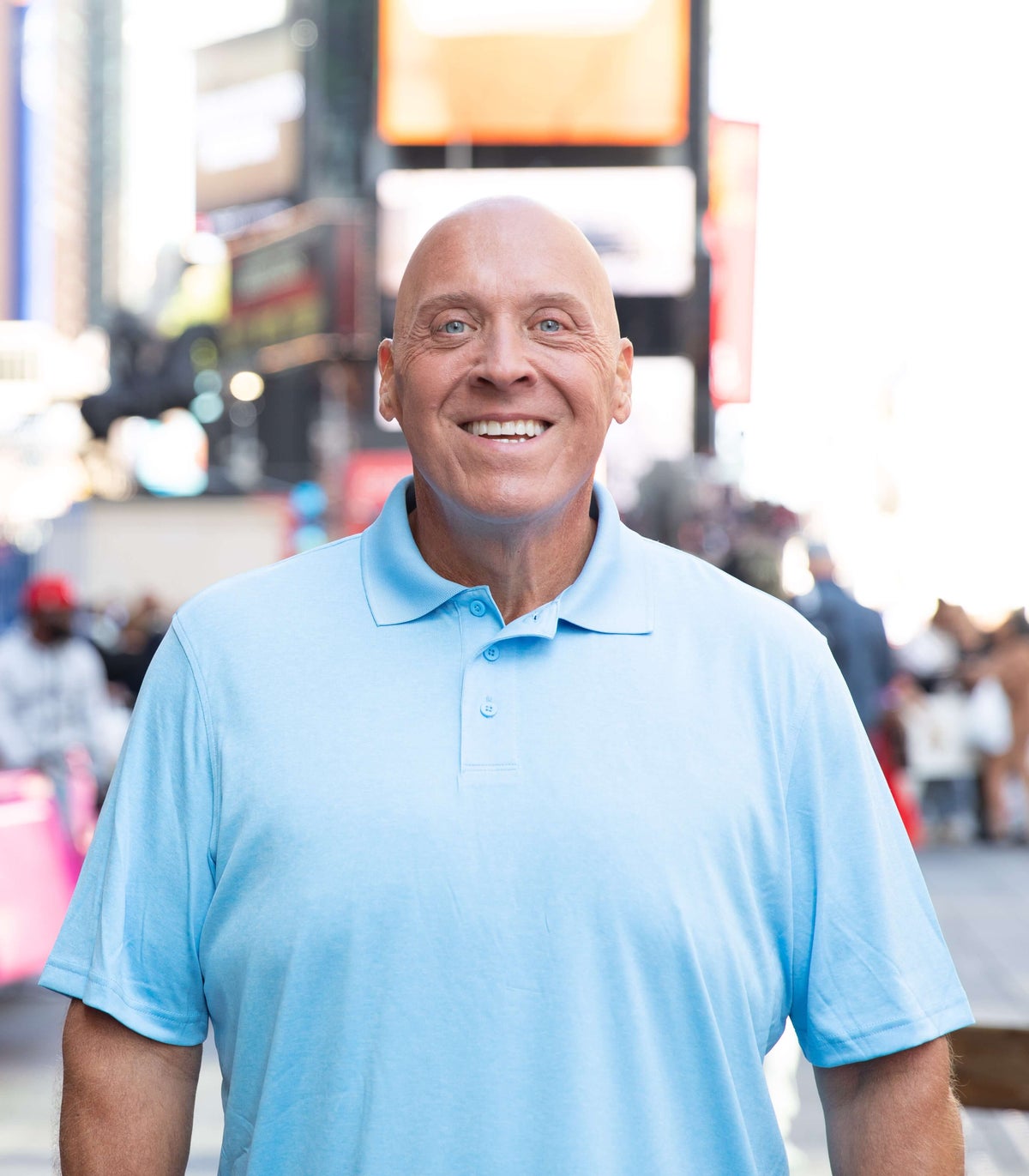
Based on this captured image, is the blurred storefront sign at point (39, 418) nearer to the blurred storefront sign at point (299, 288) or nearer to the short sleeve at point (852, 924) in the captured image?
the blurred storefront sign at point (299, 288)

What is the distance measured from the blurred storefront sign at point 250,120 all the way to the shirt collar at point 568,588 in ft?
90.2

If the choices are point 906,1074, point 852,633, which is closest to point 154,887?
point 906,1074

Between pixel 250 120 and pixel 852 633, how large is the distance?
2246 centimetres

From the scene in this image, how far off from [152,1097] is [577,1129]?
0.51 metres

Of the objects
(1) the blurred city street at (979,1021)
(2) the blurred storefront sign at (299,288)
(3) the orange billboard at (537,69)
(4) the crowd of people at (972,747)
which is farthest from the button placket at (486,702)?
(2) the blurred storefront sign at (299,288)

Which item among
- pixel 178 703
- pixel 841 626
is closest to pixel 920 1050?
pixel 178 703

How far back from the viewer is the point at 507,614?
202 centimetres

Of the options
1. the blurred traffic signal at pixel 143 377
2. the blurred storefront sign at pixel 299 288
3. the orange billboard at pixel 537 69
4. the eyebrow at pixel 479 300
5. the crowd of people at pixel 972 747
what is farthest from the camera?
the blurred storefront sign at pixel 299 288

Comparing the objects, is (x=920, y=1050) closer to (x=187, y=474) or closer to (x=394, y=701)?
(x=394, y=701)

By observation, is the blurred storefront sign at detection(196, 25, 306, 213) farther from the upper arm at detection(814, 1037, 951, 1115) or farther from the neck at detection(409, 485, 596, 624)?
the upper arm at detection(814, 1037, 951, 1115)

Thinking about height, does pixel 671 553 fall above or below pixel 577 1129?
above

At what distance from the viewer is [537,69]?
19.0 metres

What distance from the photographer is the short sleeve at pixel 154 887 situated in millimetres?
1877

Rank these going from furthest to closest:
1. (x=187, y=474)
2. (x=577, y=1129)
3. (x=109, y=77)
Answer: (x=109, y=77) → (x=187, y=474) → (x=577, y=1129)
